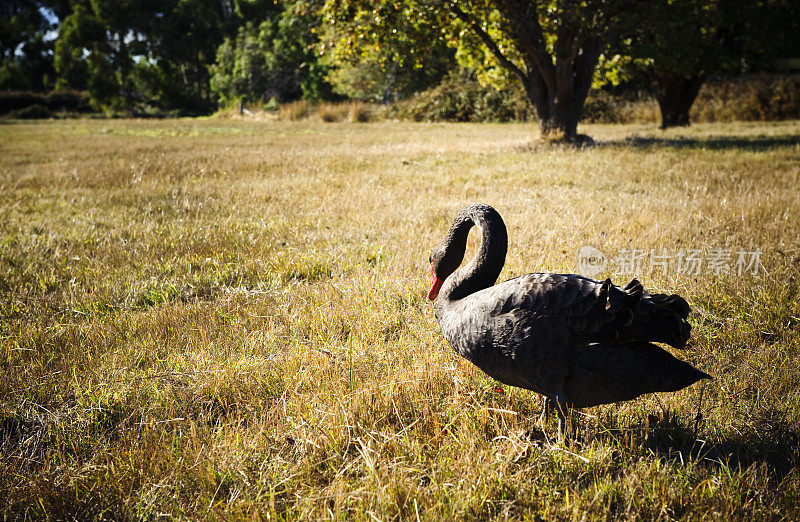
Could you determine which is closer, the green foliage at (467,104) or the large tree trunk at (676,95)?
the large tree trunk at (676,95)

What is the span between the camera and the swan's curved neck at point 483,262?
2354 millimetres

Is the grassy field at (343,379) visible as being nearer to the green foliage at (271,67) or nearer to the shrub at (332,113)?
the shrub at (332,113)

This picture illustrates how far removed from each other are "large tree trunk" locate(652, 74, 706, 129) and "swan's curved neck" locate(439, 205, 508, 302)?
2424cm

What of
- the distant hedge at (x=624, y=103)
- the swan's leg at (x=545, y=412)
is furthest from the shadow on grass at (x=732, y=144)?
the distant hedge at (x=624, y=103)

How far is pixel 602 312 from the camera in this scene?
5.96 feet

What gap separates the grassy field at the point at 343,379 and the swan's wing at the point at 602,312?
2.06ft

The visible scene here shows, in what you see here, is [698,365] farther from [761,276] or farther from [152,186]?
[152,186]

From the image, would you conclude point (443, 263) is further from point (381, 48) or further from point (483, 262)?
point (381, 48)

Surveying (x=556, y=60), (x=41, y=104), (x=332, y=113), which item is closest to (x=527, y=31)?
(x=556, y=60)

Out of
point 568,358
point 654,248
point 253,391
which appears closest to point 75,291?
point 253,391

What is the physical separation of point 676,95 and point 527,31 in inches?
608

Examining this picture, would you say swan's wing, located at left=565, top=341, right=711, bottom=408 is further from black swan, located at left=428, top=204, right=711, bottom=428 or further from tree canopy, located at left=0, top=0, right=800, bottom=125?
tree canopy, located at left=0, top=0, right=800, bottom=125

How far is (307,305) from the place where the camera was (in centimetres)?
373

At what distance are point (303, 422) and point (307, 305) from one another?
150 centimetres
